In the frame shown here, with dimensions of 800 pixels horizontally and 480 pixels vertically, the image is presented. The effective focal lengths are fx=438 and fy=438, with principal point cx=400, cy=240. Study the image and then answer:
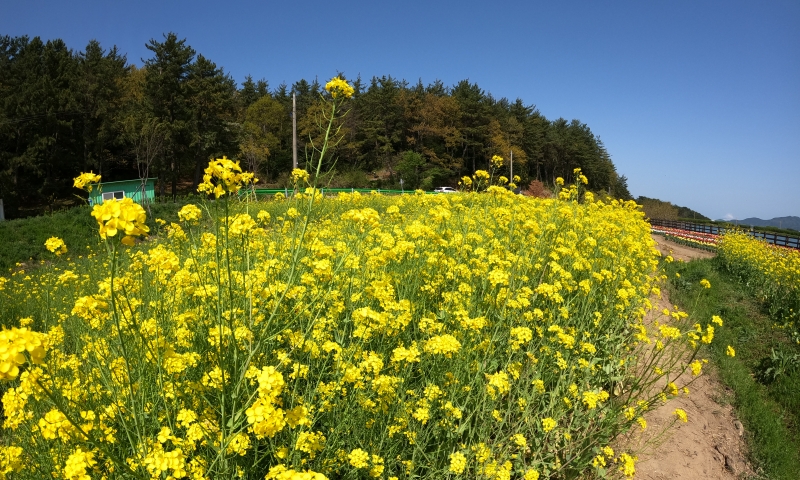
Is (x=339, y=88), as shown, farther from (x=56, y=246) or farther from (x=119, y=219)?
(x=56, y=246)

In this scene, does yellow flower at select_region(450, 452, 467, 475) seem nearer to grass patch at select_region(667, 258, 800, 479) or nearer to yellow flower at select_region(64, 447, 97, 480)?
yellow flower at select_region(64, 447, 97, 480)

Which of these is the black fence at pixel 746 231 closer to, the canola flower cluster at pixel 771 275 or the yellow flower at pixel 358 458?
the canola flower cluster at pixel 771 275

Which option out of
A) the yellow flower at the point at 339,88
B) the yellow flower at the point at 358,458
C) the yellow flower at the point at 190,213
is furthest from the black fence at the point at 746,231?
the yellow flower at the point at 190,213

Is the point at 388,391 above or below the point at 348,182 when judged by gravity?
below

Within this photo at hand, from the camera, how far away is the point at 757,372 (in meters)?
6.35

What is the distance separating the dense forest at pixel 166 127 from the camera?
2453cm

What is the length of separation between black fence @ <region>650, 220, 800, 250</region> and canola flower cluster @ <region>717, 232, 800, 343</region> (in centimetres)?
Result: 736

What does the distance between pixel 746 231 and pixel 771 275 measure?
1416cm

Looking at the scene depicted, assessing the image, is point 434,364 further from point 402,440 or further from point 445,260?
point 445,260

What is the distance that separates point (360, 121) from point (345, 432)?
130 feet

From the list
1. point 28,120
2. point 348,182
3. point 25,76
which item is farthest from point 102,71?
point 348,182

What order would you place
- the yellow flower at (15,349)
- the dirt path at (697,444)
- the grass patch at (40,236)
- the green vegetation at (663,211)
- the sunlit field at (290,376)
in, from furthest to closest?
the green vegetation at (663,211) < the grass patch at (40,236) < the dirt path at (697,444) < the sunlit field at (290,376) < the yellow flower at (15,349)

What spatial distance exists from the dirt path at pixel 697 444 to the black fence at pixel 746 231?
1844 centimetres

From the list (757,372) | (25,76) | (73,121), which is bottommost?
(757,372)
